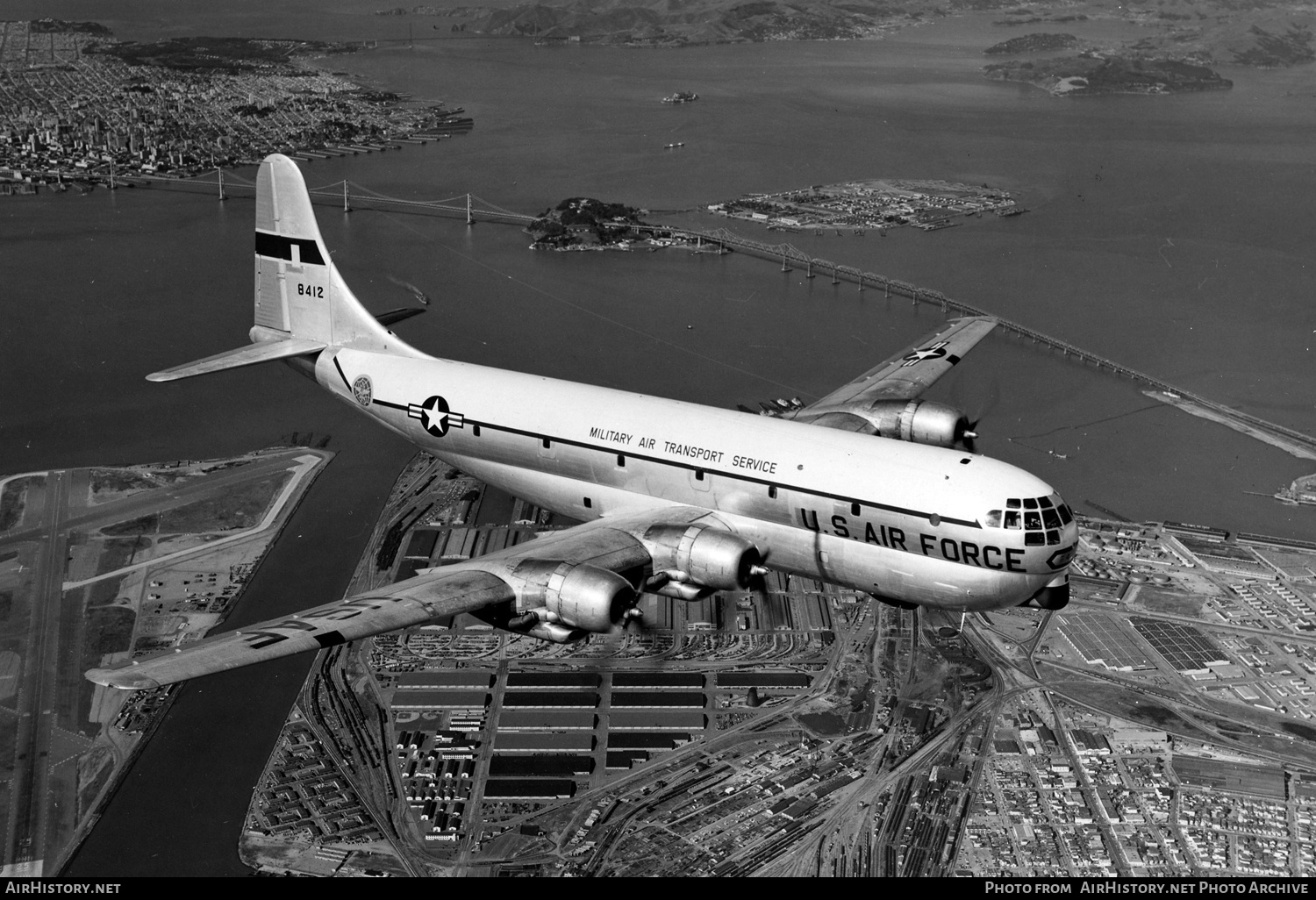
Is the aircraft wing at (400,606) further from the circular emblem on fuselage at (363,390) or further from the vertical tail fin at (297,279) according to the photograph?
the vertical tail fin at (297,279)

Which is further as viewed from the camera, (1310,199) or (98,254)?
(1310,199)

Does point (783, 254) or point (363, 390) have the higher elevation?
→ point (363, 390)

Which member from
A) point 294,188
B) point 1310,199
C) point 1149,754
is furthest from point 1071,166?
point 294,188

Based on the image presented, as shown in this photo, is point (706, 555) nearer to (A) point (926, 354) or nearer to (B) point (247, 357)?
(A) point (926, 354)

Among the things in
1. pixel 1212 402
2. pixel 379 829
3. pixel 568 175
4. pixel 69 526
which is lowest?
pixel 379 829

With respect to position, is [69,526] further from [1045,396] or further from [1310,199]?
[1310,199]

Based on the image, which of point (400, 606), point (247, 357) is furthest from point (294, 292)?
point (400, 606)

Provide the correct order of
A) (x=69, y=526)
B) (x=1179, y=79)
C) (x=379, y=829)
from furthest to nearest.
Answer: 1. (x=1179, y=79)
2. (x=69, y=526)
3. (x=379, y=829)
